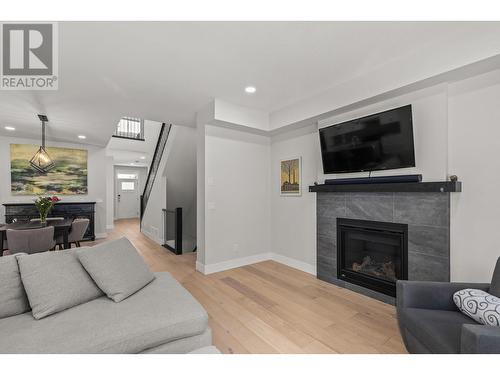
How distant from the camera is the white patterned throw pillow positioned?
1396mm

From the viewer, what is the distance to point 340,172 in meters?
3.05

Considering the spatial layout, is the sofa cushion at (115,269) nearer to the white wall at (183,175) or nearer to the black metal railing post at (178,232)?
the black metal railing post at (178,232)

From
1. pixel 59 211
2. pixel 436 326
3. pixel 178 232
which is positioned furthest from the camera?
pixel 59 211

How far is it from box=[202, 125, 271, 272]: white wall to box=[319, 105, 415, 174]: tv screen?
4.32 ft

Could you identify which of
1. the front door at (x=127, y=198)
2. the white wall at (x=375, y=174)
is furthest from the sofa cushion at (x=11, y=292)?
the front door at (x=127, y=198)

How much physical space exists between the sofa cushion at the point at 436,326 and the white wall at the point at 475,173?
2.51 feet

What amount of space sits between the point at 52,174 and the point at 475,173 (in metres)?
7.52

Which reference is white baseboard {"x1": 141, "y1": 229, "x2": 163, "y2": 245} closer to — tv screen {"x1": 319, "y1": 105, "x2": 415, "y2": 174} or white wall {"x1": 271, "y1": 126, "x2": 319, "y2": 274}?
white wall {"x1": 271, "y1": 126, "x2": 319, "y2": 274}

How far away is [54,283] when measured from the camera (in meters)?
1.57

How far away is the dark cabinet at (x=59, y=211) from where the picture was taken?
185 inches

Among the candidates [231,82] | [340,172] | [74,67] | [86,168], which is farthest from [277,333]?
[86,168]

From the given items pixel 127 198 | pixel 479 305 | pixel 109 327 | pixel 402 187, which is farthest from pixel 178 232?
pixel 127 198

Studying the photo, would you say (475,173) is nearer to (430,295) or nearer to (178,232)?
(430,295)
